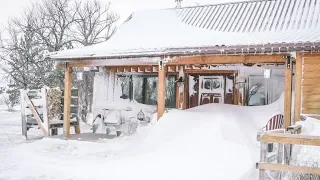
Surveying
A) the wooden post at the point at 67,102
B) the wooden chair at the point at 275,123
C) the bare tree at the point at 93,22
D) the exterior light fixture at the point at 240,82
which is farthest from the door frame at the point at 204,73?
the bare tree at the point at 93,22

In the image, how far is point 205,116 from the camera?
10.4 metres

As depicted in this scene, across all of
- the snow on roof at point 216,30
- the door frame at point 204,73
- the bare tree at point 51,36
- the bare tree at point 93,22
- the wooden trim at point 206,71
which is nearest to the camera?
the snow on roof at point 216,30

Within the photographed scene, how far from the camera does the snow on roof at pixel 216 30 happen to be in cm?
995

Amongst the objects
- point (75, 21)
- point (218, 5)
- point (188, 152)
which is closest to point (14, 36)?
point (75, 21)

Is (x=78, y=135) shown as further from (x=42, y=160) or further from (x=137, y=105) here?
(x=42, y=160)

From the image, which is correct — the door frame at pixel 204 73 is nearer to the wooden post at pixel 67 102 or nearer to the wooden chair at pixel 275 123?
the wooden chair at pixel 275 123

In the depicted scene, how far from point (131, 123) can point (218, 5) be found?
22.0 ft

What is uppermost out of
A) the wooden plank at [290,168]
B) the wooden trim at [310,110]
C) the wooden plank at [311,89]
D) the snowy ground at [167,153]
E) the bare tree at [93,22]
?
the bare tree at [93,22]

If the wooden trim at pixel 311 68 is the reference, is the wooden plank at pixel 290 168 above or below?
below

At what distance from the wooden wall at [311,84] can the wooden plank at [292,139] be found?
151 inches

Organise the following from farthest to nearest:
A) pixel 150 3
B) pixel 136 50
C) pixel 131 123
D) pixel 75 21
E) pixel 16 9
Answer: pixel 150 3, pixel 16 9, pixel 75 21, pixel 131 123, pixel 136 50

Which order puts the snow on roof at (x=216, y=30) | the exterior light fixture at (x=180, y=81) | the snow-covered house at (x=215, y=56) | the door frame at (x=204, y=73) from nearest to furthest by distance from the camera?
1. the snow-covered house at (x=215, y=56)
2. the snow on roof at (x=216, y=30)
3. the door frame at (x=204, y=73)
4. the exterior light fixture at (x=180, y=81)

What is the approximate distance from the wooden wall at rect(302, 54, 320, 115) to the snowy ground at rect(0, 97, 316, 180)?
57.9 inches

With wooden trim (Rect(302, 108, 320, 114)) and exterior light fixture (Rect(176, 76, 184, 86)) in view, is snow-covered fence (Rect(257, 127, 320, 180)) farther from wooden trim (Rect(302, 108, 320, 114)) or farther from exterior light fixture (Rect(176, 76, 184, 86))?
exterior light fixture (Rect(176, 76, 184, 86))
